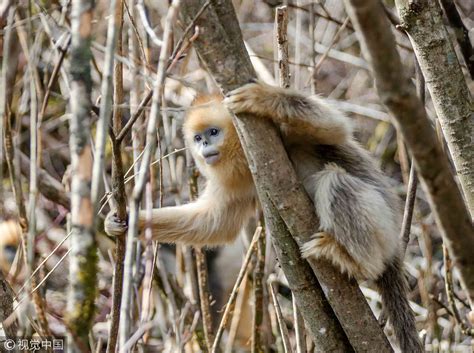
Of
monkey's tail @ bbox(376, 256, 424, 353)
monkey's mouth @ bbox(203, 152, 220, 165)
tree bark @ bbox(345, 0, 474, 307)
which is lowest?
monkey's tail @ bbox(376, 256, 424, 353)

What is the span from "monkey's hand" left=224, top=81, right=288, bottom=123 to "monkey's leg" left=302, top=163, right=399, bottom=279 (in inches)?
24.0

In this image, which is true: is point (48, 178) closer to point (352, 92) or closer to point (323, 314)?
point (323, 314)

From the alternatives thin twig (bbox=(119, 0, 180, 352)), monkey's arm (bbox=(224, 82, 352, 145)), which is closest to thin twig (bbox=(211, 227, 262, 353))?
monkey's arm (bbox=(224, 82, 352, 145))

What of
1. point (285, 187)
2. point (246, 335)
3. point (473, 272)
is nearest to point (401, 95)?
point (473, 272)

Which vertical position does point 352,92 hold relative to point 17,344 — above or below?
above

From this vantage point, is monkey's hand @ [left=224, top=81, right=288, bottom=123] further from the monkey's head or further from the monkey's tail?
the monkey's tail

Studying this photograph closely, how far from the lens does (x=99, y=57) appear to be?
664cm

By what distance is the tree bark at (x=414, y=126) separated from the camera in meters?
1.87

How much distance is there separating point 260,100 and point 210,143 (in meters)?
1.25

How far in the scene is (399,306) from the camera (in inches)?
162

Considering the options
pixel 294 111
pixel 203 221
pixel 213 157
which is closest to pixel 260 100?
pixel 294 111

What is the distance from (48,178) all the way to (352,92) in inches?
150

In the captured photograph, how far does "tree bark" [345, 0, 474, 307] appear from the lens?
1.87 metres

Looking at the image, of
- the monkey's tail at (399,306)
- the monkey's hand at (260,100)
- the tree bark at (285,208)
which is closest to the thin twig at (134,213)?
the tree bark at (285,208)
